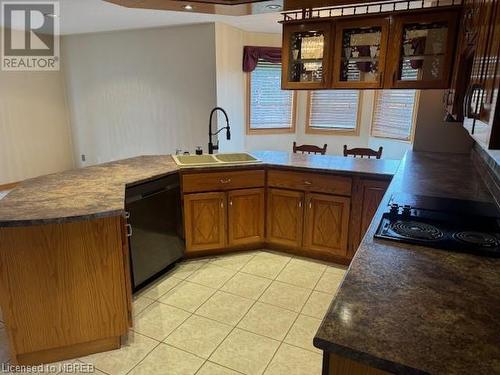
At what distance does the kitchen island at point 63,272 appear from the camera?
175 centimetres

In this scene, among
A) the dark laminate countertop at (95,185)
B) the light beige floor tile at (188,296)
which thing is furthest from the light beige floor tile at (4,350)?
the light beige floor tile at (188,296)

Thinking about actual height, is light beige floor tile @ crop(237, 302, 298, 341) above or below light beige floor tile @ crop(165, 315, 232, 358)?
above

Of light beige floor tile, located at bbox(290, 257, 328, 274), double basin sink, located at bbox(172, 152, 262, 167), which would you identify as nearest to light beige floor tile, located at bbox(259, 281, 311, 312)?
light beige floor tile, located at bbox(290, 257, 328, 274)

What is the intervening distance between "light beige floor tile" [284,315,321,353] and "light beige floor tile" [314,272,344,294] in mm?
409

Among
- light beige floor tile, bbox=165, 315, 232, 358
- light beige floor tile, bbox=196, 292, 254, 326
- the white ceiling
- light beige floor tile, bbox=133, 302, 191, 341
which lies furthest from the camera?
the white ceiling

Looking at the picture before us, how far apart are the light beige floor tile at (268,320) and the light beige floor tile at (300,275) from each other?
Result: 0.40 metres

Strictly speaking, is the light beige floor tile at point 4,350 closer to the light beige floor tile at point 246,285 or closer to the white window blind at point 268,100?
the light beige floor tile at point 246,285

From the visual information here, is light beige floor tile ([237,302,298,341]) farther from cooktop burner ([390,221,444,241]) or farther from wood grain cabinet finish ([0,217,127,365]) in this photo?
cooktop burner ([390,221,444,241])

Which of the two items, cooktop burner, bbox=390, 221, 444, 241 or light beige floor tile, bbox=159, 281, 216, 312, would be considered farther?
light beige floor tile, bbox=159, 281, 216, 312

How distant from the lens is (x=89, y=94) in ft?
18.6

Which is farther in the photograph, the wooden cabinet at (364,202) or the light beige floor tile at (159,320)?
the wooden cabinet at (364,202)

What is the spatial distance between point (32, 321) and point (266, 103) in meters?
4.48

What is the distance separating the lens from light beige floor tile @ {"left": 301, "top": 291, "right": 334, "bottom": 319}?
7.93 ft

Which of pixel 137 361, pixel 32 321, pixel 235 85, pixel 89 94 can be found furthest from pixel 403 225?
pixel 89 94
